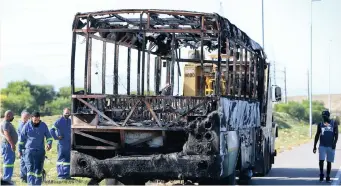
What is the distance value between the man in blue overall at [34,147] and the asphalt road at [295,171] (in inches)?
223

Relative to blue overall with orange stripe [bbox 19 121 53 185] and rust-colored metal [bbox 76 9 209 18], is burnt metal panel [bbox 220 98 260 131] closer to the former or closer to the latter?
rust-colored metal [bbox 76 9 209 18]

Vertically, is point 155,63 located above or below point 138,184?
above

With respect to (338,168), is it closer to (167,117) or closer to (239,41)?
(239,41)

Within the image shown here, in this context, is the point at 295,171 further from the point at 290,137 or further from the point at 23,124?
the point at 290,137

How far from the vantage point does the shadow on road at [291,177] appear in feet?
62.0

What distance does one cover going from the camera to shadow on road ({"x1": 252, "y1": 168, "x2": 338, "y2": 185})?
62.0 ft

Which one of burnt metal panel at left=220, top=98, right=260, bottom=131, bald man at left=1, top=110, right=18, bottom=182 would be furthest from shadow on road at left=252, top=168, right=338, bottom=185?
bald man at left=1, top=110, right=18, bottom=182

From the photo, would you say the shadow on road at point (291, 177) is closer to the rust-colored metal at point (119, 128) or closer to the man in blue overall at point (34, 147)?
the rust-colored metal at point (119, 128)

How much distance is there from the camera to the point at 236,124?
15641 mm

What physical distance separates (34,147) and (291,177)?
7.75 metres

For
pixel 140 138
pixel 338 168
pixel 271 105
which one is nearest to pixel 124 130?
pixel 140 138

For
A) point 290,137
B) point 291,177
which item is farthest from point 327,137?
point 290,137

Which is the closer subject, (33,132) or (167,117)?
(167,117)

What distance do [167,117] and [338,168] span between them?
10.8 m
